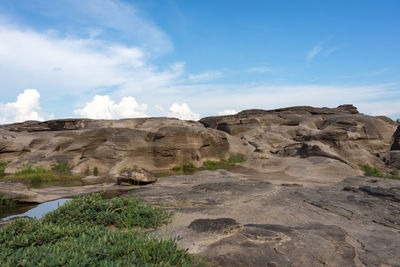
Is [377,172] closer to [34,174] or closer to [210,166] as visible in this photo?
A: [210,166]

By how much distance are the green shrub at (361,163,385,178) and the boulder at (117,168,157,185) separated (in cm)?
1478

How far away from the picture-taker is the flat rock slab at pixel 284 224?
391cm

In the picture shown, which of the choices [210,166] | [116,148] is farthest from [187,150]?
[116,148]

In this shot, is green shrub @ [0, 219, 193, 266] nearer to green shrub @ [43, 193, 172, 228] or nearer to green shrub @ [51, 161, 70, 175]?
green shrub @ [43, 193, 172, 228]

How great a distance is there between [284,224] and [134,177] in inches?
345

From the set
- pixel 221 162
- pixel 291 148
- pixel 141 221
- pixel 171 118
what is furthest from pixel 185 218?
pixel 171 118

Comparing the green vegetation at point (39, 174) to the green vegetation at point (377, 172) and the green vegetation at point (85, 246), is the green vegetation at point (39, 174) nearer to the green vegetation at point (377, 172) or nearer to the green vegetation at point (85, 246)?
the green vegetation at point (85, 246)

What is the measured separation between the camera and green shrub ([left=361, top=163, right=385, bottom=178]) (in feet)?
56.3

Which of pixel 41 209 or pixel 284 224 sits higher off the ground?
pixel 284 224

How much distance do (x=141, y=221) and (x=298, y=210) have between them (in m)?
4.33

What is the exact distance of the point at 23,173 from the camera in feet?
55.1

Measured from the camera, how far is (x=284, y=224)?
5867mm

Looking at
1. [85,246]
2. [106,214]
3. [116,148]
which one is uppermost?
[116,148]

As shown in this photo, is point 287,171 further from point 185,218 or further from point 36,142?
point 36,142
